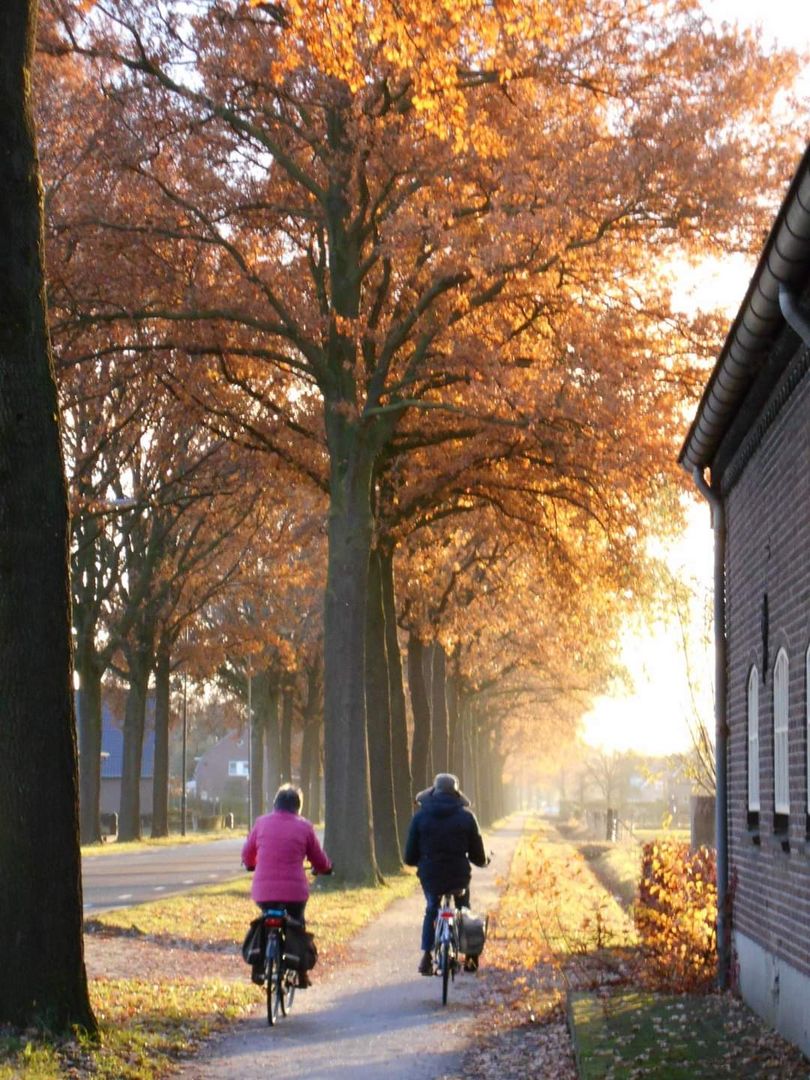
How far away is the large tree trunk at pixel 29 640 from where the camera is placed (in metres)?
10.2

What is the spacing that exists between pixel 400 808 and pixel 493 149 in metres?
17.4

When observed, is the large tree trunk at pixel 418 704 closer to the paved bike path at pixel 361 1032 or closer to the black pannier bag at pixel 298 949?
the paved bike path at pixel 361 1032

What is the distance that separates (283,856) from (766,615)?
13.9 feet

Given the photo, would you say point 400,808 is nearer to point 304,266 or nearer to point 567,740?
point 304,266

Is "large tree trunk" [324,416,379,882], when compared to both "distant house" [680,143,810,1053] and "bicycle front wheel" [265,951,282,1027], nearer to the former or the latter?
"distant house" [680,143,810,1053]

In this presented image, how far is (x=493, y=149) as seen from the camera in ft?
63.8

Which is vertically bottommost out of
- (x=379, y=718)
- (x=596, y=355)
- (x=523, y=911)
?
(x=523, y=911)

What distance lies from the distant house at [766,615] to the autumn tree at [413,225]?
7137 millimetres

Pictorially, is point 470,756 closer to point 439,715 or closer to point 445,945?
point 439,715

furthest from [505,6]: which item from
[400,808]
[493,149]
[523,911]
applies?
[400,808]

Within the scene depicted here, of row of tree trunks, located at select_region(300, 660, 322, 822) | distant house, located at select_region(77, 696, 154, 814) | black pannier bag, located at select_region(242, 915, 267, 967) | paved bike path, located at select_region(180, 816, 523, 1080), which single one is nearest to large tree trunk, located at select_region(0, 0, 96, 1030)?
paved bike path, located at select_region(180, 816, 523, 1080)

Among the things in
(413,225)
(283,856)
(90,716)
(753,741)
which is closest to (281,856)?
(283,856)

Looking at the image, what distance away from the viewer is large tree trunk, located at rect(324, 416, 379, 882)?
2517cm

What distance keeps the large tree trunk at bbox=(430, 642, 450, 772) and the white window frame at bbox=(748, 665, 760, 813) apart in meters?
31.3
